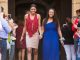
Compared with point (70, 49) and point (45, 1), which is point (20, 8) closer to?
point (45, 1)

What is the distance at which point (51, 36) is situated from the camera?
49.2ft

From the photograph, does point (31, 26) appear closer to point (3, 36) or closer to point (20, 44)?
point (3, 36)

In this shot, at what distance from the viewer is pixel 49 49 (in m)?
15.0

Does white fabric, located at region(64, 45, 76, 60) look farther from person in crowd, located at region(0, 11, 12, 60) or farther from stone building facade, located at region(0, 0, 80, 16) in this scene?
person in crowd, located at region(0, 11, 12, 60)

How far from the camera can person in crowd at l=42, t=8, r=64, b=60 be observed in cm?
1490

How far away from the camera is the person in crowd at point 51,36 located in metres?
14.9

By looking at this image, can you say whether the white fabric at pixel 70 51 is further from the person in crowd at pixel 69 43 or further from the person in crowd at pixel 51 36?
the person in crowd at pixel 51 36

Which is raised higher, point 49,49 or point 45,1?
point 45,1

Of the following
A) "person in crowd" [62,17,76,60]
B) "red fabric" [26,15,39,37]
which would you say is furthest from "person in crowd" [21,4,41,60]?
"person in crowd" [62,17,76,60]

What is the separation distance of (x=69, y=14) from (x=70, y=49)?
10.0 feet

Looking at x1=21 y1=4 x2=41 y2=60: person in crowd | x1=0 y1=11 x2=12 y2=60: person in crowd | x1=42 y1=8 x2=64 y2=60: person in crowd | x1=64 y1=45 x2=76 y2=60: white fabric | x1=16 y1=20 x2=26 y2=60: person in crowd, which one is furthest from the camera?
x1=16 y1=20 x2=26 y2=60: person in crowd

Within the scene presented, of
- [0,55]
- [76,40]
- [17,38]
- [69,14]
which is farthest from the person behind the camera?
[69,14]

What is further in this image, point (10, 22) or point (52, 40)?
point (10, 22)

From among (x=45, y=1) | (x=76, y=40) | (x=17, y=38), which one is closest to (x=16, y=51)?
(x=17, y=38)
